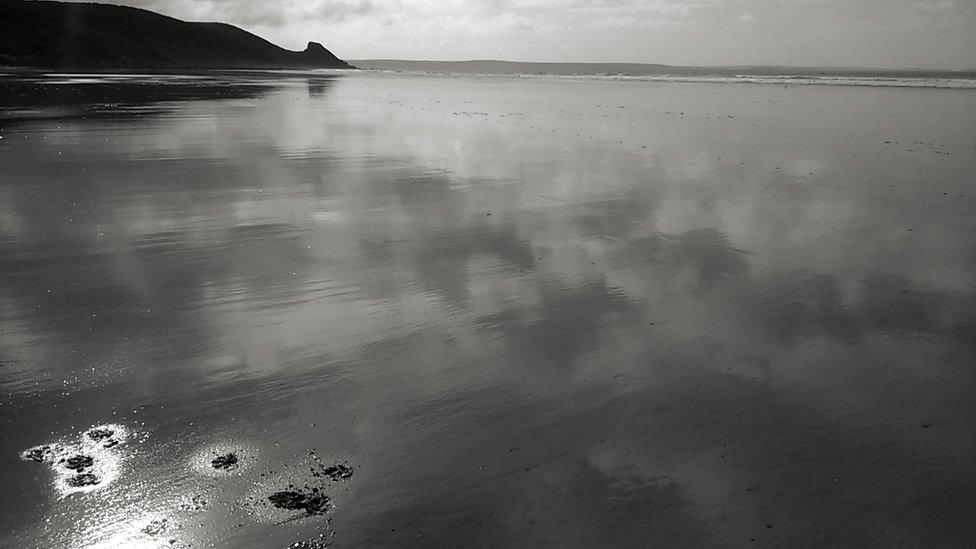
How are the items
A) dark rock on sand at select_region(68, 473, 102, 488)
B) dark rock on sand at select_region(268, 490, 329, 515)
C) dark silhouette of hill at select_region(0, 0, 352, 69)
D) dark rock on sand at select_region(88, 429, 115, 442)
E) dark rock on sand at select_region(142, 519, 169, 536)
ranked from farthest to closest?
dark silhouette of hill at select_region(0, 0, 352, 69) → dark rock on sand at select_region(88, 429, 115, 442) → dark rock on sand at select_region(68, 473, 102, 488) → dark rock on sand at select_region(268, 490, 329, 515) → dark rock on sand at select_region(142, 519, 169, 536)

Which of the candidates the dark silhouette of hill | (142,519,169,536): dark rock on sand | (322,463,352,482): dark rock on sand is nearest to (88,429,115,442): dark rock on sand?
(142,519,169,536): dark rock on sand

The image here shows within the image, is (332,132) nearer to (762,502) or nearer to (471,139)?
(471,139)

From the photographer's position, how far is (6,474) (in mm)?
3689

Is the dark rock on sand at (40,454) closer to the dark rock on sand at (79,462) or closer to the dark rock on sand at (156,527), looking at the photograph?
the dark rock on sand at (79,462)

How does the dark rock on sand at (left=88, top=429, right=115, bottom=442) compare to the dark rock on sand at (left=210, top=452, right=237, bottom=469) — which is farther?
the dark rock on sand at (left=88, top=429, right=115, bottom=442)

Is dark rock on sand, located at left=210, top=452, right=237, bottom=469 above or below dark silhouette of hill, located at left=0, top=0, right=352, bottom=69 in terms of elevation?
below

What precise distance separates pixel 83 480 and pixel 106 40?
136261 millimetres

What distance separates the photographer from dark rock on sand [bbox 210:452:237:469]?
12.6ft

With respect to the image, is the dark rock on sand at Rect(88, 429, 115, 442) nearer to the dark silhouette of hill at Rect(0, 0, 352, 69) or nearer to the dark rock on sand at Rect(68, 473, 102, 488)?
Result: the dark rock on sand at Rect(68, 473, 102, 488)

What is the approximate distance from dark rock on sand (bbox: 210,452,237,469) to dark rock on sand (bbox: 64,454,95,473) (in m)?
0.71

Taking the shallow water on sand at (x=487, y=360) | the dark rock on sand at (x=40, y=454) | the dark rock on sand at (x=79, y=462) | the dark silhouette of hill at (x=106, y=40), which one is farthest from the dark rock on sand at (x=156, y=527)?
the dark silhouette of hill at (x=106, y=40)

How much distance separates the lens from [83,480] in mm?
3643

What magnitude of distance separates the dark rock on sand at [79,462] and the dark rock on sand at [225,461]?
71cm

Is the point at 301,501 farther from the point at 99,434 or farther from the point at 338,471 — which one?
the point at 99,434
